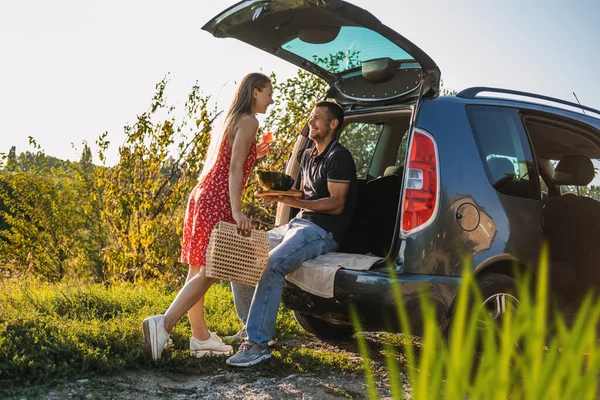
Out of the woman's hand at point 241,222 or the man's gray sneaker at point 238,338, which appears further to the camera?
the man's gray sneaker at point 238,338

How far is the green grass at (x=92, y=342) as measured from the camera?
12.8ft

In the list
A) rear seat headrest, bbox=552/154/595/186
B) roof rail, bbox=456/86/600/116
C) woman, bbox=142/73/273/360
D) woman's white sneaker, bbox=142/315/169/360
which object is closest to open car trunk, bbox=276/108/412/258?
roof rail, bbox=456/86/600/116

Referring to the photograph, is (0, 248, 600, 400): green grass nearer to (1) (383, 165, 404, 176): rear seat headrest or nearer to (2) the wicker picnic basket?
(2) the wicker picnic basket

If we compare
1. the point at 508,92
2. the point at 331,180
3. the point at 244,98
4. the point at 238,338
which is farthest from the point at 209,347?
the point at 508,92

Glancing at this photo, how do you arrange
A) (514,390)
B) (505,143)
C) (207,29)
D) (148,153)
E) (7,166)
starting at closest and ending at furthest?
(514,390) < (505,143) < (207,29) < (148,153) < (7,166)

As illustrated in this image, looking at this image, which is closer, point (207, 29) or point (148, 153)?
point (207, 29)

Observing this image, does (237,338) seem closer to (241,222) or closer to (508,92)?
(241,222)

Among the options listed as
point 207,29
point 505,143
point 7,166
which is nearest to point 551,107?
point 505,143

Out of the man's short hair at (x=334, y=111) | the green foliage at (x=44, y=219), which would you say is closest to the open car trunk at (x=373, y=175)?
the man's short hair at (x=334, y=111)

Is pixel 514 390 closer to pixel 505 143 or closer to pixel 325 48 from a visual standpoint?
pixel 505 143

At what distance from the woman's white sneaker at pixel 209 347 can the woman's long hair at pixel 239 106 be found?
3.52 feet

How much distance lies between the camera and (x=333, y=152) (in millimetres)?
4668

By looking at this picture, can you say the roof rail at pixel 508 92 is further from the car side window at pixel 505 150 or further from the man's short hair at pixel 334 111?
the man's short hair at pixel 334 111

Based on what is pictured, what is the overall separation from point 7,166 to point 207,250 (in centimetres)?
923
